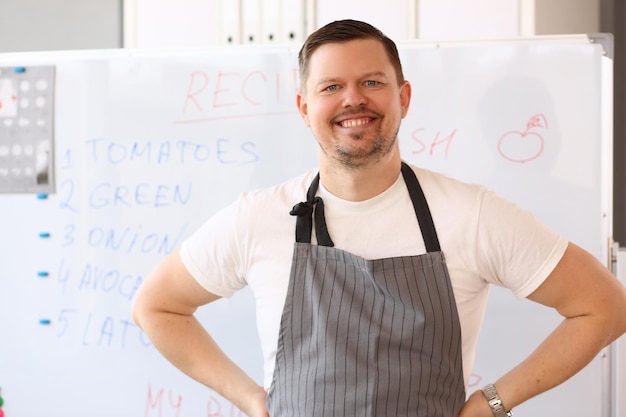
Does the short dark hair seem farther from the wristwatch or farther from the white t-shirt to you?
the wristwatch

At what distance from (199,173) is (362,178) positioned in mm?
872

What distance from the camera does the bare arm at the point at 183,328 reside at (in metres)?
1.24

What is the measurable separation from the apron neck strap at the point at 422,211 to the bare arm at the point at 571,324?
169mm

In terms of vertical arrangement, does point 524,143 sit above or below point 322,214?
above

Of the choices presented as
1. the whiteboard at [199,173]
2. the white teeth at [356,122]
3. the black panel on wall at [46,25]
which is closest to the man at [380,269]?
the white teeth at [356,122]

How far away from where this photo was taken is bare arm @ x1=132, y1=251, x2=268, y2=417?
1243mm

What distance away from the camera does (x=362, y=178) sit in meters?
1.12

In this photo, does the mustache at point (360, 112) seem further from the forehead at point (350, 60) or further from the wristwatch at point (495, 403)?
the wristwatch at point (495, 403)

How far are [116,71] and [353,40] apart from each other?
1021 millimetres

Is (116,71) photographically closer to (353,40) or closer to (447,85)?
(447,85)

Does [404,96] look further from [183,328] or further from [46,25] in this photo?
[46,25]

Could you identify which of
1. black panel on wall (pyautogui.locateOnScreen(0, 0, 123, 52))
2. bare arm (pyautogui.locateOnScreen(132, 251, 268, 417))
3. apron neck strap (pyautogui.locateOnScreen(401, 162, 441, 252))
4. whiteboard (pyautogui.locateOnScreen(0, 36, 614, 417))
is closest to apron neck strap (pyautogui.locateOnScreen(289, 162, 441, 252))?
apron neck strap (pyautogui.locateOnScreen(401, 162, 441, 252))

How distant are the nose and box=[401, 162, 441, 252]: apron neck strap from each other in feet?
0.46

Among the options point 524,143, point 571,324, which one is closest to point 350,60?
point 571,324
